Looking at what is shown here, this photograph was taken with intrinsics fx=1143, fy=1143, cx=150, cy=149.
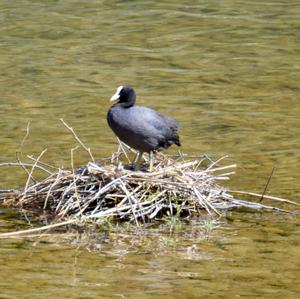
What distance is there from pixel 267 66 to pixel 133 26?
339 cm

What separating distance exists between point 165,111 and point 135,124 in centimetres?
432

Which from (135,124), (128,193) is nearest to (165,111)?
(135,124)

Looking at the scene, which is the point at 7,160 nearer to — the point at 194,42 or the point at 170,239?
the point at 170,239

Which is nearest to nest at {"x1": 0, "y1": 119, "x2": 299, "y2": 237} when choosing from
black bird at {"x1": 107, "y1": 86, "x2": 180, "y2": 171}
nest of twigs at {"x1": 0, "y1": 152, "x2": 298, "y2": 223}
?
nest of twigs at {"x1": 0, "y1": 152, "x2": 298, "y2": 223}

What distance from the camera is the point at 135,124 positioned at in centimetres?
880

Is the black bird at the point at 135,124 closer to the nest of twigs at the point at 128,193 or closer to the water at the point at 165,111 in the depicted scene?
the nest of twigs at the point at 128,193

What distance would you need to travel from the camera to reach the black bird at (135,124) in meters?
8.79

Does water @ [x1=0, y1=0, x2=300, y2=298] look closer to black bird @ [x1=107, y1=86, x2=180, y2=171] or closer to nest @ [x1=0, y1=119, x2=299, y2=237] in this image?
nest @ [x1=0, y1=119, x2=299, y2=237]

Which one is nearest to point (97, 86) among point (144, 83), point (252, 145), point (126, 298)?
point (144, 83)

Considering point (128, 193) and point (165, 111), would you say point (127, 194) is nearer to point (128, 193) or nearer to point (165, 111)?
point (128, 193)

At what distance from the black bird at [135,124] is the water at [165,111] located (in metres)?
0.83

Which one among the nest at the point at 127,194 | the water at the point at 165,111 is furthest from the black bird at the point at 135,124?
the water at the point at 165,111

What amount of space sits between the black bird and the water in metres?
0.83

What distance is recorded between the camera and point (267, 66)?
15367 mm
